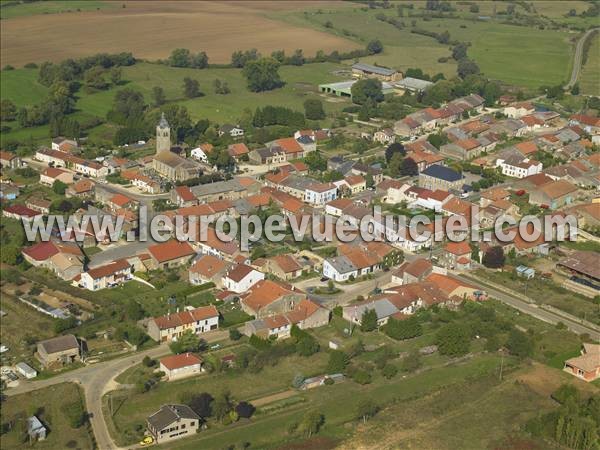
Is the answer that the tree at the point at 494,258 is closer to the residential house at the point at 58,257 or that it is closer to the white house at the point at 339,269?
the white house at the point at 339,269

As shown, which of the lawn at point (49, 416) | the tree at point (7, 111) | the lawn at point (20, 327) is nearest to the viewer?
the lawn at point (49, 416)

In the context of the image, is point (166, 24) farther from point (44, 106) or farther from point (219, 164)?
point (219, 164)

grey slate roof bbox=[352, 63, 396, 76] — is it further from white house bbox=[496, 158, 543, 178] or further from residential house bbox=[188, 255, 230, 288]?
residential house bbox=[188, 255, 230, 288]

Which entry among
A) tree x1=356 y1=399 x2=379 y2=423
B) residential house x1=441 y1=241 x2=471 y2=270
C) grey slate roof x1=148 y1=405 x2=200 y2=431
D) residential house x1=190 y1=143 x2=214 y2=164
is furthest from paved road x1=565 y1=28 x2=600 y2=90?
grey slate roof x1=148 y1=405 x2=200 y2=431

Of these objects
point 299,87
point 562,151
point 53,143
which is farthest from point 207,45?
point 562,151

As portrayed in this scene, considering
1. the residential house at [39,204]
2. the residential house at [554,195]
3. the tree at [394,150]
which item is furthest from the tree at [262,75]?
the residential house at [554,195]
